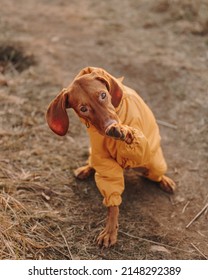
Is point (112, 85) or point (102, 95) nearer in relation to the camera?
point (102, 95)

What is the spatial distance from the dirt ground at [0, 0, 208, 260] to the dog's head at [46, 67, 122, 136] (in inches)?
25.6

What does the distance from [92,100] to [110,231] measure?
0.75m

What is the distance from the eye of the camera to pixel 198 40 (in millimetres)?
5043

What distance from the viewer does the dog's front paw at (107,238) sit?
2779mm

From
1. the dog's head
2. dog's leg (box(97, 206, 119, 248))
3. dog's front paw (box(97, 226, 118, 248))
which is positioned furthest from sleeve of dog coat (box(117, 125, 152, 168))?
dog's front paw (box(97, 226, 118, 248))

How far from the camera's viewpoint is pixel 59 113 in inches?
102

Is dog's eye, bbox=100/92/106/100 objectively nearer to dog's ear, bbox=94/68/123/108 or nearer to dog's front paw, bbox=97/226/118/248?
dog's ear, bbox=94/68/123/108

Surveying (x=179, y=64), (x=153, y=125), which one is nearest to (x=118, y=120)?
(x=153, y=125)

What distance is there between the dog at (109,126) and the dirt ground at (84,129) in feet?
0.82

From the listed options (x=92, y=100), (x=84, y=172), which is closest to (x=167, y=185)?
(x=84, y=172)

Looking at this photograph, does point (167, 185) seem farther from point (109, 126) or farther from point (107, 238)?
point (109, 126)

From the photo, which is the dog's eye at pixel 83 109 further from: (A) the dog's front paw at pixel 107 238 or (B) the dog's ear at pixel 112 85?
(A) the dog's front paw at pixel 107 238

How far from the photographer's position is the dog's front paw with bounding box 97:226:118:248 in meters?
2.78
